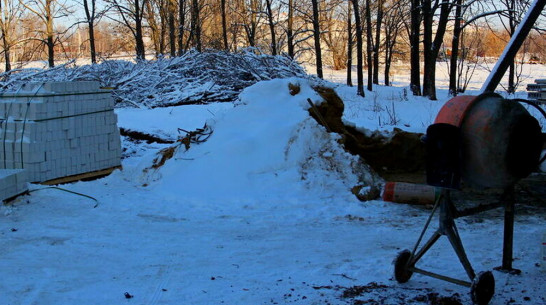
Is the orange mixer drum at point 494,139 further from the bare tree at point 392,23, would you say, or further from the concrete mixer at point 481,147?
the bare tree at point 392,23

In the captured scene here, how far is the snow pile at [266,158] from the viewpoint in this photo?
779 cm

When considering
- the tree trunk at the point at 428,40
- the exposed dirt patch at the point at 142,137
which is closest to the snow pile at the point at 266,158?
the exposed dirt patch at the point at 142,137

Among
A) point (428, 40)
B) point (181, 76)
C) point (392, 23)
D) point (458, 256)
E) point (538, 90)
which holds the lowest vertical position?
point (458, 256)

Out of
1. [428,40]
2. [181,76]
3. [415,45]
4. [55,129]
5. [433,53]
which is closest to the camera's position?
[55,129]

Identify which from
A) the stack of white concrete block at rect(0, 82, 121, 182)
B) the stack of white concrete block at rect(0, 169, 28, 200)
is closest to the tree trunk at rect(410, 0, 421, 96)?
the stack of white concrete block at rect(0, 82, 121, 182)

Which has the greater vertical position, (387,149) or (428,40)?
(428,40)

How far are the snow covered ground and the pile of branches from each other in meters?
7.77

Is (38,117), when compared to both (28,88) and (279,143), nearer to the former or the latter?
(28,88)

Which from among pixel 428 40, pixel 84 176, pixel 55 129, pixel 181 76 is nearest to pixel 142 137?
pixel 84 176

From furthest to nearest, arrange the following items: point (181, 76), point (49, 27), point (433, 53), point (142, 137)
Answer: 1. point (49, 27)
2. point (433, 53)
3. point (181, 76)
4. point (142, 137)

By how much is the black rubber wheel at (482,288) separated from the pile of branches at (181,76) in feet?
45.7

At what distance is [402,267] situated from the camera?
4.25 metres

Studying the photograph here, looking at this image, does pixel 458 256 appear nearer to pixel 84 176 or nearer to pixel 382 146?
pixel 382 146

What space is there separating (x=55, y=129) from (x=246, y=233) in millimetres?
3951
